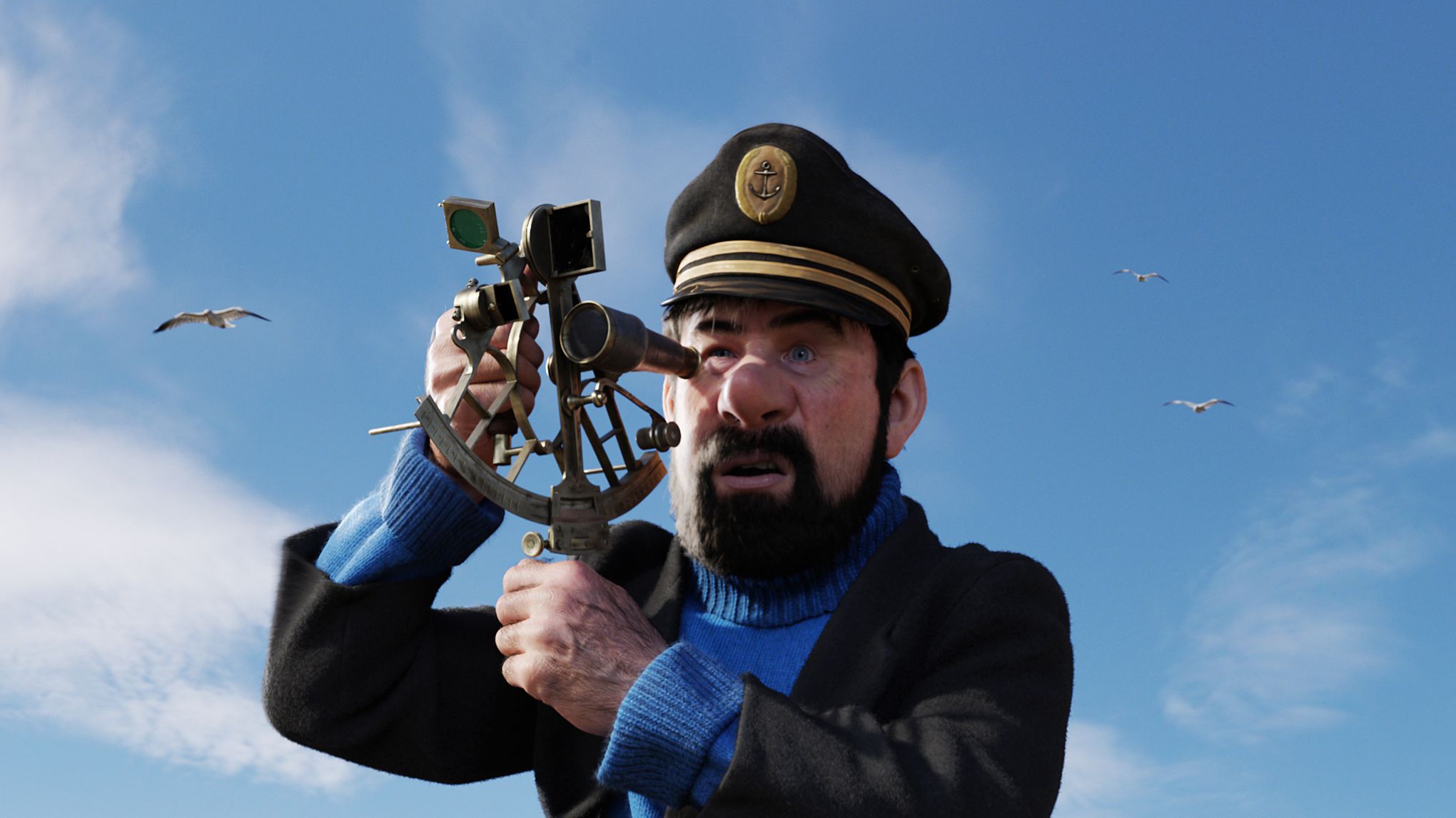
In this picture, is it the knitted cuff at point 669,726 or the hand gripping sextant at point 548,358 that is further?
the hand gripping sextant at point 548,358

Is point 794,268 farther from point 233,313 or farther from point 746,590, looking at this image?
point 233,313

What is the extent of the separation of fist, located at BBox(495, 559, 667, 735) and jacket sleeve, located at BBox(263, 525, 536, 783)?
627 mm

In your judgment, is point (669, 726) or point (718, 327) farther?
point (718, 327)

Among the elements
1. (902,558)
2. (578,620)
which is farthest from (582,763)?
(902,558)

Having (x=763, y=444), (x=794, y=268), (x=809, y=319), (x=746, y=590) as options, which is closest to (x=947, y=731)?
(x=746, y=590)

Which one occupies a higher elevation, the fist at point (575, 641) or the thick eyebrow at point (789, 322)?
the thick eyebrow at point (789, 322)

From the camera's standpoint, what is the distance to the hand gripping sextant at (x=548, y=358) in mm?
3723

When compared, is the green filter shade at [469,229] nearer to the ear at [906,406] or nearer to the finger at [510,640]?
the finger at [510,640]

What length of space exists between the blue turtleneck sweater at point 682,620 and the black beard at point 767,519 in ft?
0.22

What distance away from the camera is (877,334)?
4.45 meters

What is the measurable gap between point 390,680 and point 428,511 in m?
0.60

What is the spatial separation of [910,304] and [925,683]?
4.53 feet

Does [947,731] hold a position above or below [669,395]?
below

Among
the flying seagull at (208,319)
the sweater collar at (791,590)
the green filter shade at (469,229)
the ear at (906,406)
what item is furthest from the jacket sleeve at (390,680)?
the flying seagull at (208,319)
